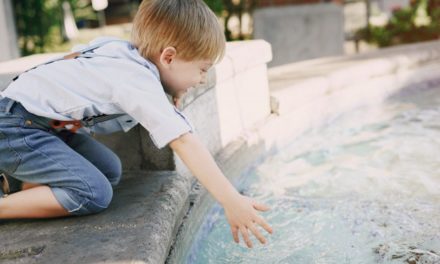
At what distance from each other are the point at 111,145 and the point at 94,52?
0.56 meters

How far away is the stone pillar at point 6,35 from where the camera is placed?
223 inches

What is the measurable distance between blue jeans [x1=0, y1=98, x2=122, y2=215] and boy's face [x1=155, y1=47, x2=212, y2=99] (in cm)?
41

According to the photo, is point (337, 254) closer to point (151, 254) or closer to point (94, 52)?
point (151, 254)

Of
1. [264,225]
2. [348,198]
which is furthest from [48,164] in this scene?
[348,198]

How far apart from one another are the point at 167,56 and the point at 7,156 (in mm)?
643

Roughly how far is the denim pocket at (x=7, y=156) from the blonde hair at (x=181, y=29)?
0.56 metres

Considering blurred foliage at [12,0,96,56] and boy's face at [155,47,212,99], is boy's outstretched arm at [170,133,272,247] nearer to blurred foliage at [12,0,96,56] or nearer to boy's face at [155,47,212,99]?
boy's face at [155,47,212,99]

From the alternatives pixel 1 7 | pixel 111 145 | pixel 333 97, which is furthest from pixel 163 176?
pixel 1 7

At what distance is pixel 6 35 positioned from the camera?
576 centimetres

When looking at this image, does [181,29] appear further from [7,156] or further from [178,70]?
[7,156]

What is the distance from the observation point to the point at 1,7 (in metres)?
5.80

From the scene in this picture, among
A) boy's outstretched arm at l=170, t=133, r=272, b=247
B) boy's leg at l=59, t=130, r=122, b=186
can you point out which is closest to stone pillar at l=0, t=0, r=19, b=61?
boy's leg at l=59, t=130, r=122, b=186

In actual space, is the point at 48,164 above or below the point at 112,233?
above

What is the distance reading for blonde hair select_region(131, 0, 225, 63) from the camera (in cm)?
179
